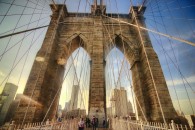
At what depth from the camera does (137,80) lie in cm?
1043

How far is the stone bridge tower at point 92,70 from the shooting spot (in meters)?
7.79

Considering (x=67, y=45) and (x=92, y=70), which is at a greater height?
(x=67, y=45)

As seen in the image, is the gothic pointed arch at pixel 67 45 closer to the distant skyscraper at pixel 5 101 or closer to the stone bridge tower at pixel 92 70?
the stone bridge tower at pixel 92 70

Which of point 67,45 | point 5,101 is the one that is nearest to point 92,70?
point 67,45

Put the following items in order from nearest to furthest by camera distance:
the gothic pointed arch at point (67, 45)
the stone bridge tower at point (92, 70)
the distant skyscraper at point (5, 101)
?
the stone bridge tower at point (92, 70) → the gothic pointed arch at point (67, 45) → the distant skyscraper at point (5, 101)

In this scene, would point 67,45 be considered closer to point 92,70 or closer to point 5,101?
point 92,70

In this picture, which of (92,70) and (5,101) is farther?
(5,101)

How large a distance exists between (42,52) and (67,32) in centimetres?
417

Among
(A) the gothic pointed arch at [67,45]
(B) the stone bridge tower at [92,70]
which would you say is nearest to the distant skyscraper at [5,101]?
(A) the gothic pointed arch at [67,45]

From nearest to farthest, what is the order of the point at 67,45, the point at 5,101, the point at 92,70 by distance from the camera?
the point at 92,70 < the point at 67,45 < the point at 5,101

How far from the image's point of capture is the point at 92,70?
990 centimetres

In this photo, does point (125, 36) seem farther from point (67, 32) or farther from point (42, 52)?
point (42, 52)

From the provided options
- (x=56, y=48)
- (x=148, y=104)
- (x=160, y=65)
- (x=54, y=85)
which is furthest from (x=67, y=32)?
(x=148, y=104)

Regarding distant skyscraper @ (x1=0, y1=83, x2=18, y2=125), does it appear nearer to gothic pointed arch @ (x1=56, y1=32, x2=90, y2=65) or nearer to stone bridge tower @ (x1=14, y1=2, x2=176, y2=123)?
gothic pointed arch @ (x1=56, y1=32, x2=90, y2=65)
